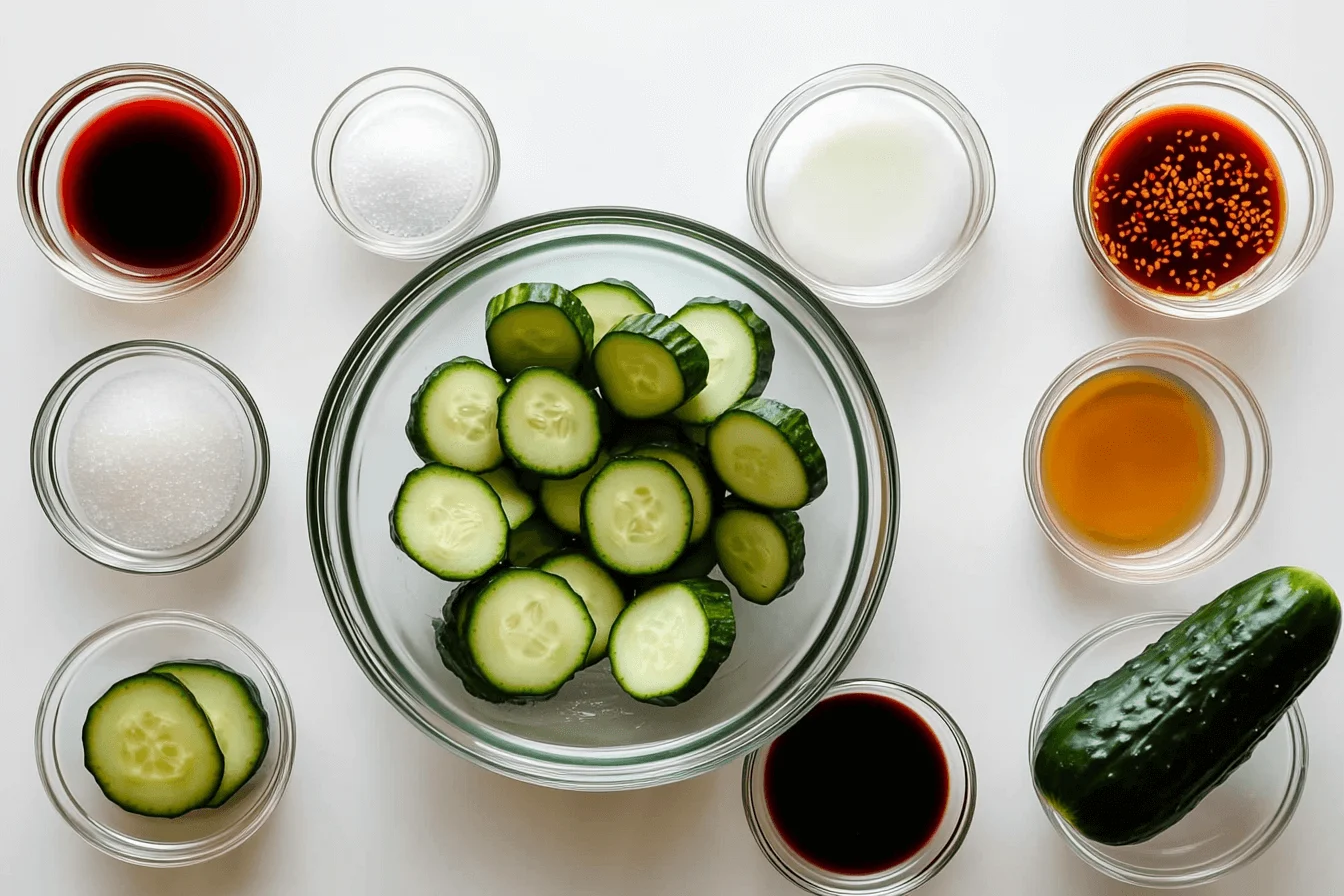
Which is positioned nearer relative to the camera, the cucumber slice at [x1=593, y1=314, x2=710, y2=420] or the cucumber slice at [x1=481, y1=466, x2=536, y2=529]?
the cucumber slice at [x1=593, y1=314, x2=710, y2=420]

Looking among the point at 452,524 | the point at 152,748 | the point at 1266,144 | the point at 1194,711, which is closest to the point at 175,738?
the point at 152,748

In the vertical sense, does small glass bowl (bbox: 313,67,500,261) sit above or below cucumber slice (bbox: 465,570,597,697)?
above

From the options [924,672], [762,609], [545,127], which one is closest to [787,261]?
[545,127]

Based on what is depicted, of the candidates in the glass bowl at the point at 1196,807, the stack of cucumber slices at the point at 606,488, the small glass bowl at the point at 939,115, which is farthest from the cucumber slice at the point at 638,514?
the glass bowl at the point at 1196,807

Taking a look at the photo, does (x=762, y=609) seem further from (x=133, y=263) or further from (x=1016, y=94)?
(x=133, y=263)

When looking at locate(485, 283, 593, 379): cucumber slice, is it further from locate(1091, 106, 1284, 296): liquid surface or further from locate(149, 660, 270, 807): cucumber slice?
locate(1091, 106, 1284, 296): liquid surface

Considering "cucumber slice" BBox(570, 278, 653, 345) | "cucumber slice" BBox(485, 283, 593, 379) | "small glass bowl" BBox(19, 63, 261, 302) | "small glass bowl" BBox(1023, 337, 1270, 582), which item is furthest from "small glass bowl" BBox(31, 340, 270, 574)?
"small glass bowl" BBox(1023, 337, 1270, 582)
